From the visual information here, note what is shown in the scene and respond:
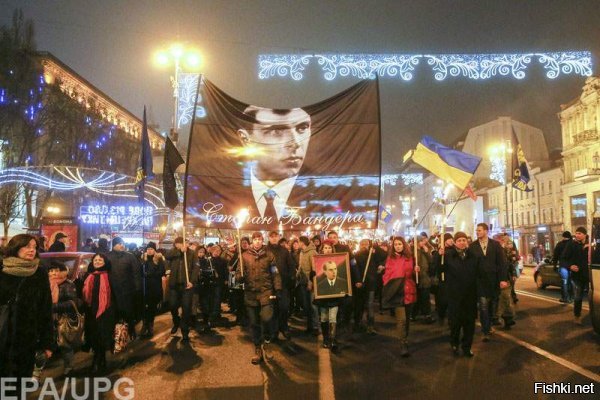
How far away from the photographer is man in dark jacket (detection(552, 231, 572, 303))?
39.3ft

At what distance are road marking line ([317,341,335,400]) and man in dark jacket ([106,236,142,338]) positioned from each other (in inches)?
122

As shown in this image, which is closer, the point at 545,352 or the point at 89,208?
the point at 545,352

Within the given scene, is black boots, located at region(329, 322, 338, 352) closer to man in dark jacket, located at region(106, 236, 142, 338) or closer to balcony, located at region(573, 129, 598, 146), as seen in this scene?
man in dark jacket, located at region(106, 236, 142, 338)

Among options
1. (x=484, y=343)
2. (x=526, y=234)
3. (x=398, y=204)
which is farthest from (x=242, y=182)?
(x=398, y=204)

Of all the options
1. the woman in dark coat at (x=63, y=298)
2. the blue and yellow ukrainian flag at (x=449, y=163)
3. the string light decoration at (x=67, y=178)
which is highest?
the string light decoration at (x=67, y=178)

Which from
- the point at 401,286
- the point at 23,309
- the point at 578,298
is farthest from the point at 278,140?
the point at 578,298

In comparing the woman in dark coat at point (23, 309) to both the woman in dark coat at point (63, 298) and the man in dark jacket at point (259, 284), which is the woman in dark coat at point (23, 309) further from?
the man in dark jacket at point (259, 284)

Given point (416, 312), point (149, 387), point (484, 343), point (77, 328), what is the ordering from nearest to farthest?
point (149, 387), point (77, 328), point (484, 343), point (416, 312)

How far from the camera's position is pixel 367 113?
8.06 m

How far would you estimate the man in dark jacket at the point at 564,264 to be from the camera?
12.0 meters

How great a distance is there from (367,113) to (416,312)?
6117 millimetres

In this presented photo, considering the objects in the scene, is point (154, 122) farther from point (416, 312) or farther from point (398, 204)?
point (416, 312)

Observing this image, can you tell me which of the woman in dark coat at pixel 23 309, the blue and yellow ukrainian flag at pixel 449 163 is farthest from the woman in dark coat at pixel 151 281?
the woman in dark coat at pixel 23 309

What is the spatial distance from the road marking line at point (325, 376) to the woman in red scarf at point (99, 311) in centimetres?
302
